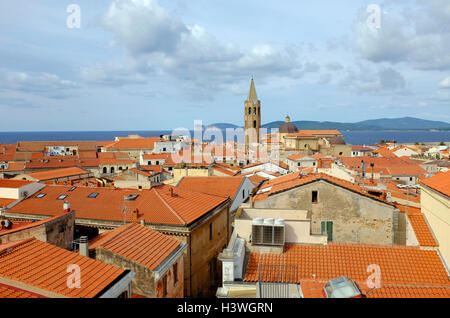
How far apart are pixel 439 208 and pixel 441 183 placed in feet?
4.05

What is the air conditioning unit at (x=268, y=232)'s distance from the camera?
1464cm

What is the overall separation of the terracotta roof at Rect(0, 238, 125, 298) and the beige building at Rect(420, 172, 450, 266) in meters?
12.9

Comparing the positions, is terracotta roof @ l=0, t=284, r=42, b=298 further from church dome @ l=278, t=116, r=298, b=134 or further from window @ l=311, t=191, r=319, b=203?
church dome @ l=278, t=116, r=298, b=134

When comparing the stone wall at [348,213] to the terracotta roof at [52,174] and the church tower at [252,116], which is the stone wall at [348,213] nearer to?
the terracotta roof at [52,174]

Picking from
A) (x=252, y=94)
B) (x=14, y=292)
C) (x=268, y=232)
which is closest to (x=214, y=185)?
(x=268, y=232)

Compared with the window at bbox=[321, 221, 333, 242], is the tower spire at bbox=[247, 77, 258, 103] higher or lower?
higher

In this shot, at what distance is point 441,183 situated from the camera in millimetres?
15438

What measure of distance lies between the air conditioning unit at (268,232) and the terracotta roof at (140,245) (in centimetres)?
350

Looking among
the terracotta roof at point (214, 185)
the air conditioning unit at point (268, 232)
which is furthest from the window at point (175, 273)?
the terracotta roof at point (214, 185)

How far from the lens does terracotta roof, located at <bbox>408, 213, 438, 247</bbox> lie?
15034 mm

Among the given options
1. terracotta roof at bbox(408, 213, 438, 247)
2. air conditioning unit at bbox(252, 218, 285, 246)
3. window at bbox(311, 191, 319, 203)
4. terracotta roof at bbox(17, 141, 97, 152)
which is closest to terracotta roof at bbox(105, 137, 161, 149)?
terracotta roof at bbox(17, 141, 97, 152)
